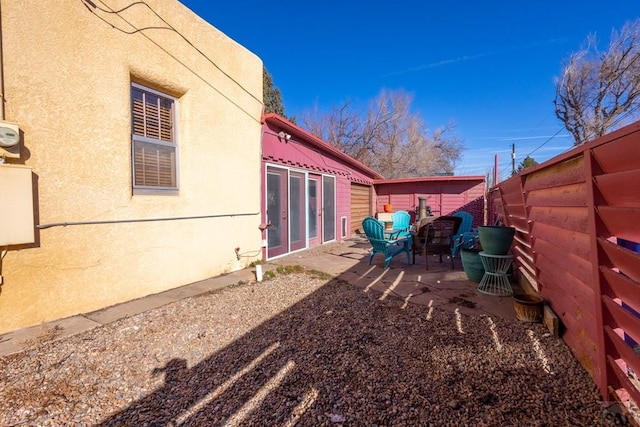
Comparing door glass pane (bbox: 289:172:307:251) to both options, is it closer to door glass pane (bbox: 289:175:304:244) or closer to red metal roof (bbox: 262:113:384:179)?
door glass pane (bbox: 289:175:304:244)

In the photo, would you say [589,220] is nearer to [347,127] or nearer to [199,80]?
[199,80]

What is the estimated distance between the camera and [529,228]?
10.2 feet

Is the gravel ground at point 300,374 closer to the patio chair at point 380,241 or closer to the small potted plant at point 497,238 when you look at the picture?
the small potted plant at point 497,238

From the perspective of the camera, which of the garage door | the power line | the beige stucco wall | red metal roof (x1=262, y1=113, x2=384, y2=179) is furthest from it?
the garage door

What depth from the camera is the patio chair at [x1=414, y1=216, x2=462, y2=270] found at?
5105 millimetres

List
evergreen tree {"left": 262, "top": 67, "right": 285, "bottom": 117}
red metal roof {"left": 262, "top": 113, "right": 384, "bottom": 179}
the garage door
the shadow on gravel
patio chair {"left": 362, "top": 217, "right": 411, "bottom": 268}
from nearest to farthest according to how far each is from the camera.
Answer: the shadow on gravel < patio chair {"left": 362, "top": 217, "right": 411, "bottom": 268} < red metal roof {"left": 262, "top": 113, "right": 384, "bottom": 179} < the garage door < evergreen tree {"left": 262, "top": 67, "right": 285, "bottom": 117}

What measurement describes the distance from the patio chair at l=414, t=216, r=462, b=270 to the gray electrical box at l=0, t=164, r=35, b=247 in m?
5.01

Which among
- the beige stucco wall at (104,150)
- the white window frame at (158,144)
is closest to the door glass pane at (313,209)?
the beige stucco wall at (104,150)

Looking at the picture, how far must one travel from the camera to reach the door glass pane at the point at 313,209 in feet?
24.6

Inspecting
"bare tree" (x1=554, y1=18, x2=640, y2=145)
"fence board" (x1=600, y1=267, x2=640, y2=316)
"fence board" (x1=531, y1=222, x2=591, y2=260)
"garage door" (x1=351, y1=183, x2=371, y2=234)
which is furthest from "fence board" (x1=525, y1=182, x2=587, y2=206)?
"bare tree" (x1=554, y1=18, x2=640, y2=145)

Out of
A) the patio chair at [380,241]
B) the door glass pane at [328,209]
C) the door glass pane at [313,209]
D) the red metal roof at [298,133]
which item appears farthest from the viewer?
the door glass pane at [328,209]

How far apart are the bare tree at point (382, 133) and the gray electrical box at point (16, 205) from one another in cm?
1839

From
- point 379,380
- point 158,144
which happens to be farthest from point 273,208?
point 379,380

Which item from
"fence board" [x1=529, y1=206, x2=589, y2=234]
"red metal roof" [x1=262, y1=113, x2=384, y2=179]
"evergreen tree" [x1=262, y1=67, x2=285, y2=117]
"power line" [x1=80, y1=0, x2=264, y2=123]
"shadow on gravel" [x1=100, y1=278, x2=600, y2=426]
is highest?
"evergreen tree" [x1=262, y1=67, x2=285, y2=117]
